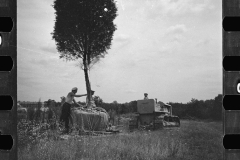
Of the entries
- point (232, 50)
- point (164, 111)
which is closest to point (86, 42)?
point (232, 50)

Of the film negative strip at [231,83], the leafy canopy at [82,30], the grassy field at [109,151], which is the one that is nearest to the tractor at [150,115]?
the grassy field at [109,151]

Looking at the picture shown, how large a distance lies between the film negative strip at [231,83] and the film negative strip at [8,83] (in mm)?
2184

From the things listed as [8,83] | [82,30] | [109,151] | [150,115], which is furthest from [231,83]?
[150,115]

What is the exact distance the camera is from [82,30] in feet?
19.2

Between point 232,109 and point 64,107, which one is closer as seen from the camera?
point 232,109

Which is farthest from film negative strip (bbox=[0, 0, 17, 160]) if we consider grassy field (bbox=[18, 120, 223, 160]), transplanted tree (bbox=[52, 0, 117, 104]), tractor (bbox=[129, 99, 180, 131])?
tractor (bbox=[129, 99, 180, 131])

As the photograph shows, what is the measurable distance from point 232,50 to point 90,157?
311 centimetres

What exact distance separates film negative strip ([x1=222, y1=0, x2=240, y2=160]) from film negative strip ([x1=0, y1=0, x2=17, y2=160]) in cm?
218

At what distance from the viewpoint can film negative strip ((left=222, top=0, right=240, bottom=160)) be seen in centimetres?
262

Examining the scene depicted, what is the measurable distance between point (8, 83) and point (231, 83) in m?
2.30

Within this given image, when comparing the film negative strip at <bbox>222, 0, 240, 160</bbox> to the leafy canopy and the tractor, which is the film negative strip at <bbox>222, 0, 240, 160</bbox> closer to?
the leafy canopy

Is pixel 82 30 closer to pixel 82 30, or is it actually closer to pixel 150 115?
pixel 82 30

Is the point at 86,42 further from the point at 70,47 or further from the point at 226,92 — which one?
the point at 226,92

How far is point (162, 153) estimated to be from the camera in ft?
16.6
